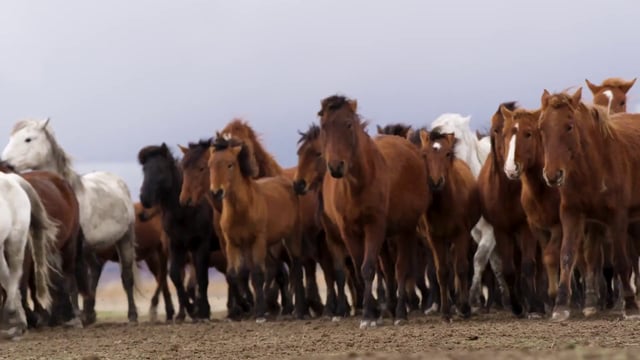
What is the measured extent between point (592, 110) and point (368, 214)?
99.2 inches

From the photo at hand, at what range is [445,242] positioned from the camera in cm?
1500

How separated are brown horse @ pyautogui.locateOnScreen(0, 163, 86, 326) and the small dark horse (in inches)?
49.1

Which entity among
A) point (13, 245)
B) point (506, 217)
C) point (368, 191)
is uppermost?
point (368, 191)

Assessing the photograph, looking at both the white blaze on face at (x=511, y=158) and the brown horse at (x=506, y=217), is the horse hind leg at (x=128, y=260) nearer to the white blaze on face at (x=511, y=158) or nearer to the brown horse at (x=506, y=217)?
the brown horse at (x=506, y=217)

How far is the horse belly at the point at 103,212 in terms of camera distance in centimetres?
1916

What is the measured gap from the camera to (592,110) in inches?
515

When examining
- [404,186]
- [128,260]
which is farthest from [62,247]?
[404,186]

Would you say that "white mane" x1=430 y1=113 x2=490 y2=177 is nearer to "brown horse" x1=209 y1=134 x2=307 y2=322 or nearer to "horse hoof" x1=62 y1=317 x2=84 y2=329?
"brown horse" x1=209 y1=134 x2=307 y2=322

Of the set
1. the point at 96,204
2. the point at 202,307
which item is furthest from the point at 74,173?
the point at 202,307

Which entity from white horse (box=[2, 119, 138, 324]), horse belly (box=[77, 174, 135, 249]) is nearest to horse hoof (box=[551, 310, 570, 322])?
white horse (box=[2, 119, 138, 324])

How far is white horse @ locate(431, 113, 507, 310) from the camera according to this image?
16.7 meters

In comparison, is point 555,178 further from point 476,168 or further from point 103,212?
point 103,212

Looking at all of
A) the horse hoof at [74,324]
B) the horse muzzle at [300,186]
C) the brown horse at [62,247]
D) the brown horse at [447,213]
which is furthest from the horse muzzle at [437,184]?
the horse hoof at [74,324]

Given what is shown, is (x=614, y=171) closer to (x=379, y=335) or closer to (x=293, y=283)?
(x=379, y=335)
